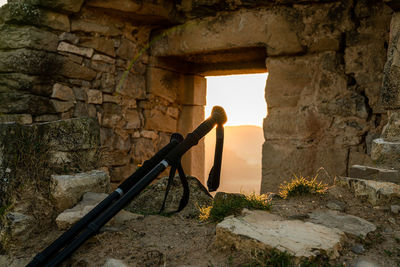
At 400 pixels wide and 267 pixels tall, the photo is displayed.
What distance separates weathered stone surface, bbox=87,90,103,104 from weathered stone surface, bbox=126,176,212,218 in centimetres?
187

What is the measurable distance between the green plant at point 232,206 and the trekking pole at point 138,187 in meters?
0.40

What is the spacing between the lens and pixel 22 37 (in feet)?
12.2

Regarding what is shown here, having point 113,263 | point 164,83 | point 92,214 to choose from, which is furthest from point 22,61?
point 113,263

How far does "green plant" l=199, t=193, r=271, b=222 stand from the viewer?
6.59 feet

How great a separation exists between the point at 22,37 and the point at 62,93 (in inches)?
27.4

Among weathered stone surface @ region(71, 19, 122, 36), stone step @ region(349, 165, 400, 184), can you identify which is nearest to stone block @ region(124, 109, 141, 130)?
weathered stone surface @ region(71, 19, 122, 36)

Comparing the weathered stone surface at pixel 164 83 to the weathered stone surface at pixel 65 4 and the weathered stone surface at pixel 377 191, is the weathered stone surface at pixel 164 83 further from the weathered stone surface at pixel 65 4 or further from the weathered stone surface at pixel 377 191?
the weathered stone surface at pixel 377 191

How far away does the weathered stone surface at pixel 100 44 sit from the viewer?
4152mm

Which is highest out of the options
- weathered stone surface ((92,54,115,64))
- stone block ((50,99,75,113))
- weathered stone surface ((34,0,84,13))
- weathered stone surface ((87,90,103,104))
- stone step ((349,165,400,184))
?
weathered stone surface ((34,0,84,13))

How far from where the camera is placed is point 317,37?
3.54 metres

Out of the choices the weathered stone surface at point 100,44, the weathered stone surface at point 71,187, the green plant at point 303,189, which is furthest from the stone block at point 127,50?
the green plant at point 303,189

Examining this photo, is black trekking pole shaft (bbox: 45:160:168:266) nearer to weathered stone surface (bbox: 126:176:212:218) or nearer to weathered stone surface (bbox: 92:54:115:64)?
weathered stone surface (bbox: 126:176:212:218)

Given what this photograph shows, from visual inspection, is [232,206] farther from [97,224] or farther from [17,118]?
[17,118]

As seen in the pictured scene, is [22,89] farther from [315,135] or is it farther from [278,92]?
[315,135]
